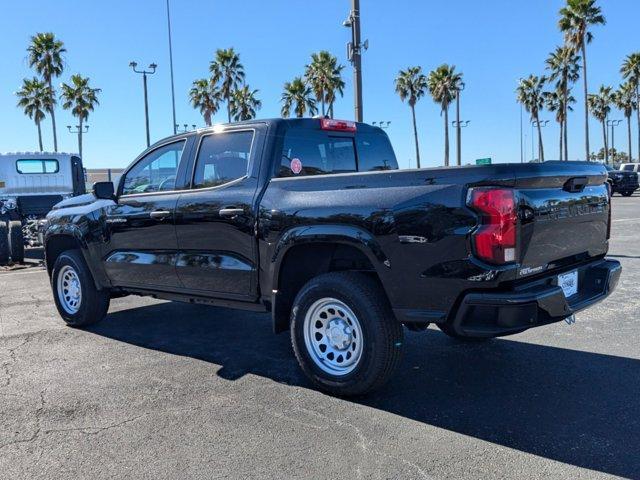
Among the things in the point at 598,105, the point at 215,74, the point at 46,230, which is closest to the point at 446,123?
the point at 215,74

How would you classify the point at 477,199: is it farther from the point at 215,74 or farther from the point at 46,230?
the point at 215,74

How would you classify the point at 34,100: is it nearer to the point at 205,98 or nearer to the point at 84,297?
the point at 205,98

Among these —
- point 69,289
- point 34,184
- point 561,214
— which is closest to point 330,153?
point 561,214

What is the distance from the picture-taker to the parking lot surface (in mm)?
3088

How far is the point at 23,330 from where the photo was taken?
609 cm

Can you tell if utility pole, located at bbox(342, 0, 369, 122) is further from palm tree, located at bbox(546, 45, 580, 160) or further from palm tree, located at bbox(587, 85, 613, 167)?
palm tree, located at bbox(587, 85, 613, 167)

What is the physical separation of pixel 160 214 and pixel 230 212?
948mm

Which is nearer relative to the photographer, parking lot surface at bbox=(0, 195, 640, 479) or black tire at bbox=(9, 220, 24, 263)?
parking lot surface at bbox=(0, 195, 640, 479)

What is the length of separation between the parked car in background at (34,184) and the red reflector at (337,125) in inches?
389

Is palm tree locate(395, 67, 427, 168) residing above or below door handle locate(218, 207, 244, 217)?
above

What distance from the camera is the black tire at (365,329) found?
148 inches

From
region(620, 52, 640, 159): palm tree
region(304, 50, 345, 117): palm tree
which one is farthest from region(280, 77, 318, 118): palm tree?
region(620, 52, 640, 159): palm tree

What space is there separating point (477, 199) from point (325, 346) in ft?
5.14

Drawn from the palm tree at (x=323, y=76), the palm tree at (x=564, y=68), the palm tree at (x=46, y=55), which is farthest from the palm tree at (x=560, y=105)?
the palm tree at (x=46, y=55)
